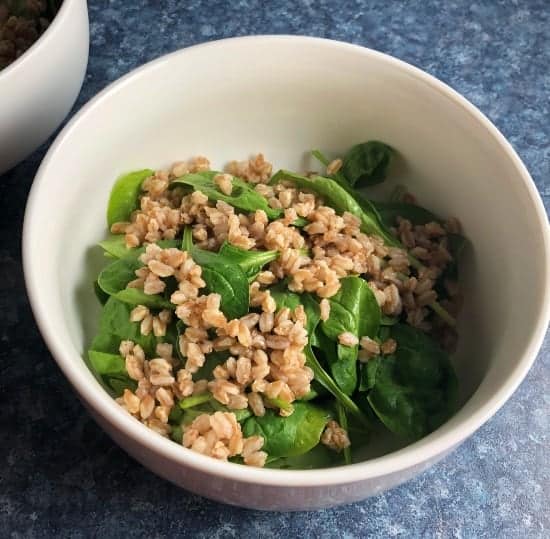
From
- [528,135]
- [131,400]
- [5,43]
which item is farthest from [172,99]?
[528,135]

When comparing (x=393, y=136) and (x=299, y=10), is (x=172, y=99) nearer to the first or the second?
(x=393, y=136)

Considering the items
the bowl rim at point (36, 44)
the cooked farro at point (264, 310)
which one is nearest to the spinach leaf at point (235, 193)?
the cooked farro at point (264, 310)

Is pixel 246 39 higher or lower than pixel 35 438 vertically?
higher

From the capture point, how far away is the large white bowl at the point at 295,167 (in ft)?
2.31

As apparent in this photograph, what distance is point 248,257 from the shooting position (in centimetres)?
87

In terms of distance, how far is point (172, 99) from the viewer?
98 centimetres

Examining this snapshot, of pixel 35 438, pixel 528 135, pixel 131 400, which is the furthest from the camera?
pixel 528 135

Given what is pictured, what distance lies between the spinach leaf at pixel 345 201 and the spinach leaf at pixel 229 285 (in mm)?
181

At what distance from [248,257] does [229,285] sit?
50 mm

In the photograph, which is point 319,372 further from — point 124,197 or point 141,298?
point 124,197

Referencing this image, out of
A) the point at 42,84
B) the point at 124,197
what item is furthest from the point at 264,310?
the point at 42,84

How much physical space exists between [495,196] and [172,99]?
1.32 ft

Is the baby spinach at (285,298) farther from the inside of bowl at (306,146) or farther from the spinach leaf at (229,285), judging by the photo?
the inside of bowl at (306,146)

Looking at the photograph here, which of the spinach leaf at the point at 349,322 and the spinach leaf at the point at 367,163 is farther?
the spinach leaf at the point at 367,163
